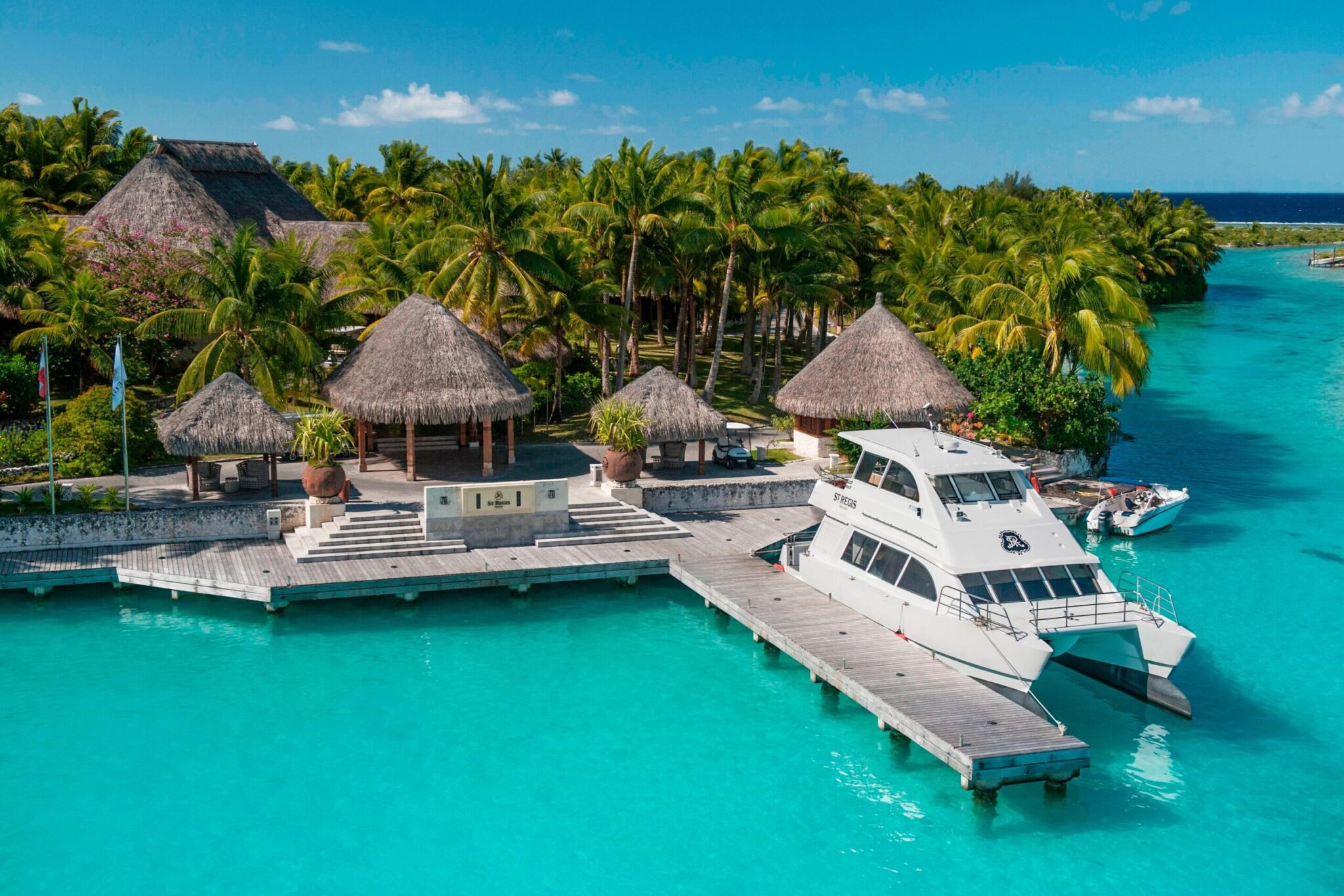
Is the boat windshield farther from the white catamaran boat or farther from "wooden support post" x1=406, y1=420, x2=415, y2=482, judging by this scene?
"wooden support post" x1=406, y1=420, x2=415, y2=482

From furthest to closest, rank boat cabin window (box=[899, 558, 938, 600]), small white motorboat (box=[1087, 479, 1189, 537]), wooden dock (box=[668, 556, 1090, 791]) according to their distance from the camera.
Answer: small white motorboat (box=[1087, 479, 1189, 537]) < boat cabin window (box=[899, 558, 938, 600]) < wooden dock (box=[668, 556, 1090, 791])

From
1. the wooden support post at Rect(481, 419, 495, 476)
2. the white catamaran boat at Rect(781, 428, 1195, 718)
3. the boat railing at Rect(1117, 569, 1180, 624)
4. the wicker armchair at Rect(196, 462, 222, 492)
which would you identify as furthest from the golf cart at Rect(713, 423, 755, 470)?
the wicker armchair at Rect(196, 462, 222, 492)

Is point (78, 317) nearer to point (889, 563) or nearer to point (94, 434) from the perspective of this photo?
point (94, 434)

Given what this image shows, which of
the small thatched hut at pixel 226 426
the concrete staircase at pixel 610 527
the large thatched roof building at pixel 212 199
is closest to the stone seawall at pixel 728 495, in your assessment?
the concrete staircase at pixel 610 527

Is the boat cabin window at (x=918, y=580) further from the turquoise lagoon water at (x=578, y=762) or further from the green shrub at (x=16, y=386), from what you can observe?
the green shrub at (x=16, y=386)

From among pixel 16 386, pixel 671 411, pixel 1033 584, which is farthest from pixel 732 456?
pixel 16 386

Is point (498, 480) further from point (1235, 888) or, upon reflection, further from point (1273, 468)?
point (1273, 468)
